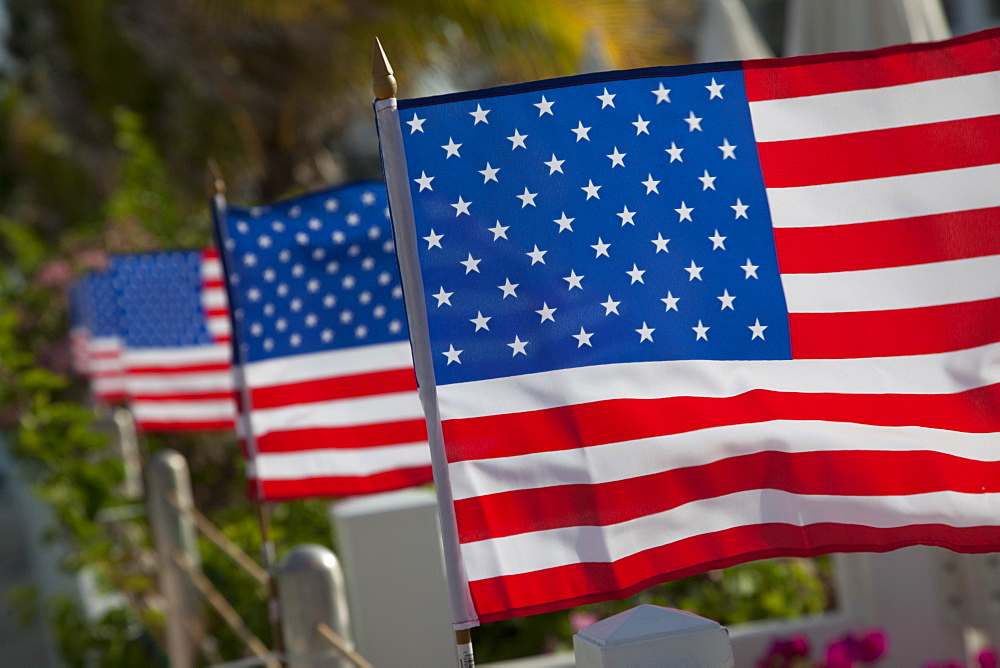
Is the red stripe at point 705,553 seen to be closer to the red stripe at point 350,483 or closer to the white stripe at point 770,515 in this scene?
the white stripe at point 770,515

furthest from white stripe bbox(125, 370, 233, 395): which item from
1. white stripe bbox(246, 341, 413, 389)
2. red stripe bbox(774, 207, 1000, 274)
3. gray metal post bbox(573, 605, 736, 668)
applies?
gray metal post bbox(573, 605, 736, 668)

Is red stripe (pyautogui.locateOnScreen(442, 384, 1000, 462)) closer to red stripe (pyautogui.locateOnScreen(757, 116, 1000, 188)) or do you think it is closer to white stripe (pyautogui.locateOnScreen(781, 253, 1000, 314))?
white stripe (pyautogui.locateOnScreen(781, 253, 1000, 314))

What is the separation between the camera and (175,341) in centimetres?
705

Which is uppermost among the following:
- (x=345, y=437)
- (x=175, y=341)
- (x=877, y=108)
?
(x=175, y=341)

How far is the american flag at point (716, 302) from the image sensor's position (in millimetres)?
2621

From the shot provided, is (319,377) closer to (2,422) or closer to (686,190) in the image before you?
(686,190)

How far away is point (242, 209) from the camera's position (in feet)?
15.5

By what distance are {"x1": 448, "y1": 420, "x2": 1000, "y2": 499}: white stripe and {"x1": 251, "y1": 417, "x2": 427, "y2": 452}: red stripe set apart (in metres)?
2.06

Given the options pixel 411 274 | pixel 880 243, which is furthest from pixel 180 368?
pixel 880 243

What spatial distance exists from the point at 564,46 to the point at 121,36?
197 inches

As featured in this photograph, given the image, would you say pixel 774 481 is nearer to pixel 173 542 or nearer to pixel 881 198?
pixel 881 198

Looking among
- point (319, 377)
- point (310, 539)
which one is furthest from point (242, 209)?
point (310, 539)

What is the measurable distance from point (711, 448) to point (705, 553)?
0.26 meters

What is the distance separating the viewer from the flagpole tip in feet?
8.18
